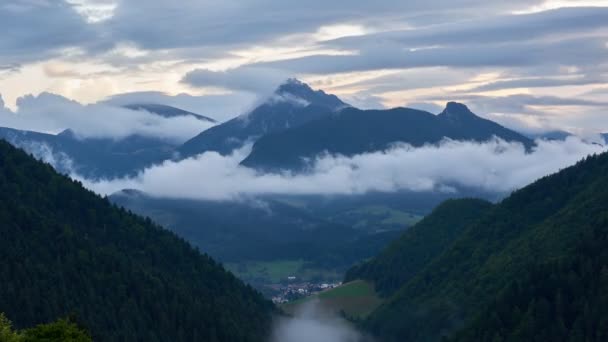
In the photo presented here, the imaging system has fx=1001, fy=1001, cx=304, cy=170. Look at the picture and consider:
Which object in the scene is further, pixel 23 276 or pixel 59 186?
pixel 59 186

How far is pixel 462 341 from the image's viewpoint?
505ft

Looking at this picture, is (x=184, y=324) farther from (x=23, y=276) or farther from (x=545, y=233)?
(x=545, y=233)

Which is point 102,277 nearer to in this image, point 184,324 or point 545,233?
point 184,324

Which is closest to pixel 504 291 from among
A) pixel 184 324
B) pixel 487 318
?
pixel 487 318

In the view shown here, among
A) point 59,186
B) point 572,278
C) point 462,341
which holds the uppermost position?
point 59,186

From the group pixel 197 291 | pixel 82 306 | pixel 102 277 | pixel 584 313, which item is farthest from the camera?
pixel 197 291

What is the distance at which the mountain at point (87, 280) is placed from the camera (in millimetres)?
143625

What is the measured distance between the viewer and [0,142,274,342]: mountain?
471 ft

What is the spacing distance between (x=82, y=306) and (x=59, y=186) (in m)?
55.0

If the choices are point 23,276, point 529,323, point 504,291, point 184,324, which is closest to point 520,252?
point 504,291

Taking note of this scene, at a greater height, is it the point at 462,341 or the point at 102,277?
the point at 102,277

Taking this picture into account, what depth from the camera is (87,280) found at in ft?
523

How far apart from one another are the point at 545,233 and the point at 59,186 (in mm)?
95955

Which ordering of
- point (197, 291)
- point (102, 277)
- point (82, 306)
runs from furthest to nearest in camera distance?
point (197, 291), point (102, 277), point (82, 306)
